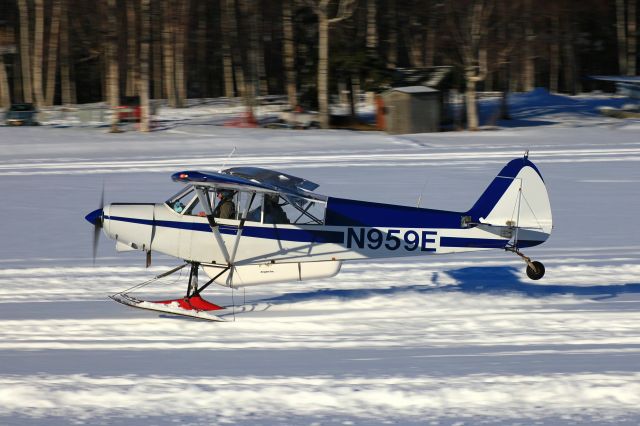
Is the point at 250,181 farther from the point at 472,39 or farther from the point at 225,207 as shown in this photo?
the point at 472,39

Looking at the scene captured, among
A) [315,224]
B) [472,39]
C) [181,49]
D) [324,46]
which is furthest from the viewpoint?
[181,49]

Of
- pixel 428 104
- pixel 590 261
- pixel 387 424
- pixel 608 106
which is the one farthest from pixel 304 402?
pixel 608 106

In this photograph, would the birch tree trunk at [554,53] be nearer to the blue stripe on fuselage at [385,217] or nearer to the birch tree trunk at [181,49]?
the birch tree trunk at [181,49]

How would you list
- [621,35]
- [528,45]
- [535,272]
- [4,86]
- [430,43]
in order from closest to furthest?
[535,272] → [528,45] → [4,86] → [430,43] → [621,35]

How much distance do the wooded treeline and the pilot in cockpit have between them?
21799 mm

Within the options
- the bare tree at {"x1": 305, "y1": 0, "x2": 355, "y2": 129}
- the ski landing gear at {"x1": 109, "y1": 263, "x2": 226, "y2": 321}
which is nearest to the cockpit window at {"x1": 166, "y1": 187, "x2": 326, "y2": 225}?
the ski landing gear at {"x1": 109, "y1": 263, "x2": 226, "y2": 321}

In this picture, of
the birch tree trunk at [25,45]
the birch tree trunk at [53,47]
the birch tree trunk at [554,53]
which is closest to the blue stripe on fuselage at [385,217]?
the birch tree trunk at [554,53]

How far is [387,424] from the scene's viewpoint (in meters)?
8.05

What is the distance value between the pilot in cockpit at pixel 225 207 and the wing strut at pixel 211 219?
0.35 ft

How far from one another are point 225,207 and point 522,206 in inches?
147

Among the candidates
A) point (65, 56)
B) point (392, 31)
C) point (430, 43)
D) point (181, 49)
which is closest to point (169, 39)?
point (181, 49)

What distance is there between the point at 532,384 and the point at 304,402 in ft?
7.66

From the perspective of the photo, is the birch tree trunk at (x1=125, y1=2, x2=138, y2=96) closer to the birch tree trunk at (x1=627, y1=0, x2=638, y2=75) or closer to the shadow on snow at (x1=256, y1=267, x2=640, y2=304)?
the birch tree trunk at (x1=627, y1=0, x2=638, y2=75)

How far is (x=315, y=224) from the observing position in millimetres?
11188
